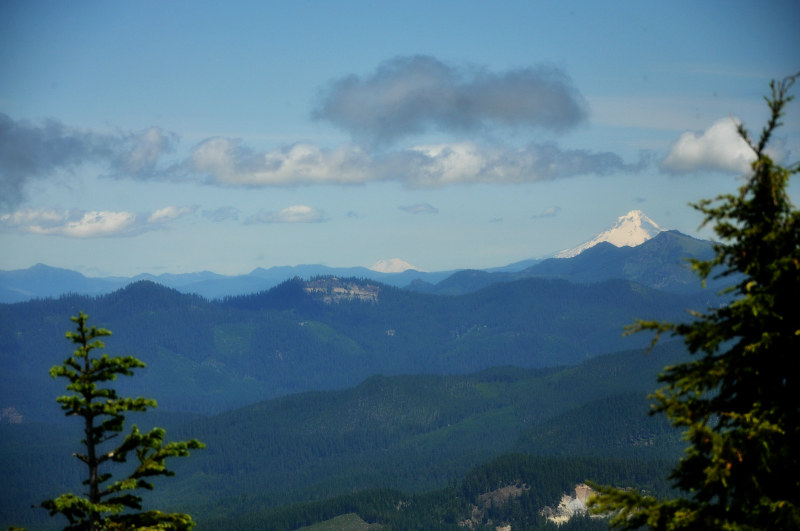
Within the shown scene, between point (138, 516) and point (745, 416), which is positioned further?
point (138, 516)

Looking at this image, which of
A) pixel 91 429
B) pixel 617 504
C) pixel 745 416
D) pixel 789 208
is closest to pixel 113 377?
pixel 91 429

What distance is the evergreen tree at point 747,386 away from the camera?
21938 mm

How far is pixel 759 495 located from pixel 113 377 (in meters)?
20.4

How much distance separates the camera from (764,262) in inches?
914

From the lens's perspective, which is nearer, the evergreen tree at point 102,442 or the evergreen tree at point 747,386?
the evergreen tree at point 747,386

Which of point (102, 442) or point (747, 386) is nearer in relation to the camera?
point (747, 386)

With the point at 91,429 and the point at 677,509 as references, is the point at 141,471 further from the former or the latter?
the point at 677,509

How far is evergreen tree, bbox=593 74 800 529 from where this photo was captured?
21.9 meters

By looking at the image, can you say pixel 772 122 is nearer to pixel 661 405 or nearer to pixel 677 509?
pixel 661 405

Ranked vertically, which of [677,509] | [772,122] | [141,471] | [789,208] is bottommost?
[677,509]

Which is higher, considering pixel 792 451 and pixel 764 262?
pixel 764 262

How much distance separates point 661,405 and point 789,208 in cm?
677

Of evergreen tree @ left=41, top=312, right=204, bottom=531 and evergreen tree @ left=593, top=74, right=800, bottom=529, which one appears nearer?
evergreen tree @ left=593, top=74, right=800, bottom=529

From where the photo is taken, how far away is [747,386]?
23391mm
